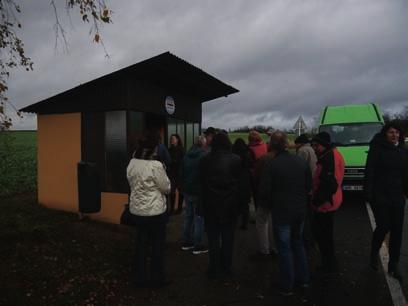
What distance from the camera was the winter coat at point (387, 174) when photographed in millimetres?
4266

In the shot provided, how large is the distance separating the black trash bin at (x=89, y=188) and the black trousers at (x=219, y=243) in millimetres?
3293

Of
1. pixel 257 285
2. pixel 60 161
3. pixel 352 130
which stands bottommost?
pixel 257 285

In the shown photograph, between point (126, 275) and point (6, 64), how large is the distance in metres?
3.29

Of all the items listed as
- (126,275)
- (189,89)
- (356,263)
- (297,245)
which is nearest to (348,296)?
(297,245)

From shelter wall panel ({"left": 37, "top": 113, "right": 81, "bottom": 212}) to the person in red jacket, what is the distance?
546 cm

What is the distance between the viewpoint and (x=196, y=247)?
17.7 ft

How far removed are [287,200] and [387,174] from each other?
1497 millimetres

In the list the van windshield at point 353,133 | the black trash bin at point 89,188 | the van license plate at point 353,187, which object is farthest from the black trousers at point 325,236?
the van windshield at point 353,133

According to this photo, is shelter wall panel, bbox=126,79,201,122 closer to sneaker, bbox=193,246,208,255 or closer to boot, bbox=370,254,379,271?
sneaker, bbox=193,246,208,255

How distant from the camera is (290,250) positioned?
12.9 feet

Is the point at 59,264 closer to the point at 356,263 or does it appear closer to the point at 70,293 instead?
the point at 70,293

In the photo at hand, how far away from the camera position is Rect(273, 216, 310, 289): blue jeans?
388cm

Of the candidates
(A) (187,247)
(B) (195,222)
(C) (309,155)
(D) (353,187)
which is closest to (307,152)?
(C) (309,155)

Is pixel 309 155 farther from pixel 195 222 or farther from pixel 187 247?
pixel 187 247
